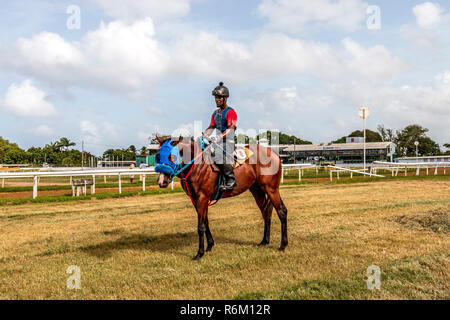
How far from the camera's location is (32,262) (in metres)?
5.99

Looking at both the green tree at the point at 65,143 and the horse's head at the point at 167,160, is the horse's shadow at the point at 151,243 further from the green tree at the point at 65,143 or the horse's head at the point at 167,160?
the green tree at the point at 65,143

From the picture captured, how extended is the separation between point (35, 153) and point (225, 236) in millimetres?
73203

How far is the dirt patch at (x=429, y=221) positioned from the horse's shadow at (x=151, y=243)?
3.60 meters

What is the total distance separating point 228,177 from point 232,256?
4.45 ft

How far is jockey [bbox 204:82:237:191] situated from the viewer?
6211 mm

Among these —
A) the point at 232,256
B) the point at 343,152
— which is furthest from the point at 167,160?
the point at 343,152

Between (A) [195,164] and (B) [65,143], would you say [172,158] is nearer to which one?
(A) [195,164]

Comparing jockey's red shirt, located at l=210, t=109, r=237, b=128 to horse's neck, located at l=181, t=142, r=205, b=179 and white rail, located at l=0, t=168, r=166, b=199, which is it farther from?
white rail, located at l=0, t=168, r=166, b=199

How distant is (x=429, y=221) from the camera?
7742mm

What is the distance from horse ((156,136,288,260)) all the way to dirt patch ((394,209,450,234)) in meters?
3.11

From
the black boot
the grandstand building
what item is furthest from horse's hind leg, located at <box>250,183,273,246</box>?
the grandstand building

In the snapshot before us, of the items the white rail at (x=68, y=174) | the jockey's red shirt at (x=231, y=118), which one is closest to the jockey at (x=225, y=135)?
the jockey's red shirt at (x=231, y=118)

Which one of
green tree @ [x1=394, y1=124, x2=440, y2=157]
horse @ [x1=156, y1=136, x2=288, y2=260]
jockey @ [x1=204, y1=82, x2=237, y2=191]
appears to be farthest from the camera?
green tree @ [x1=394, y1=124, x2=440, y2=157]

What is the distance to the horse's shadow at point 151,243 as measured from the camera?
6608 millimetres
